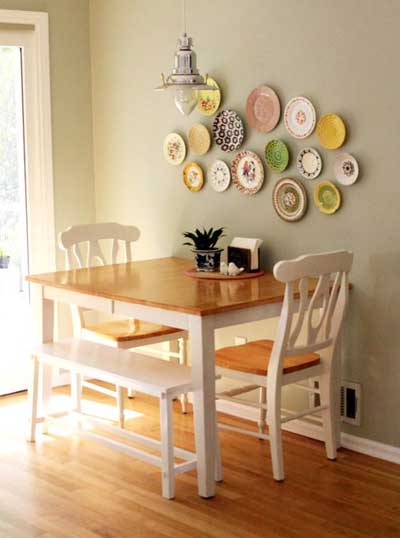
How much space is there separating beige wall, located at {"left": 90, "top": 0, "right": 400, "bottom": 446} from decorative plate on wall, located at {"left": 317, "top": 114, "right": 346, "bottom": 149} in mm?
35

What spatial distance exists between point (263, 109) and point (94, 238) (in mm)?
1073

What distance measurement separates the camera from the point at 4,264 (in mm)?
4852

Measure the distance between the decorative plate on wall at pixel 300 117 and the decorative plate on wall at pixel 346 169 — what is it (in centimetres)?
20

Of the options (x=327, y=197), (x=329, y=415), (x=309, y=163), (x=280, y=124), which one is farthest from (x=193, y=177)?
(x=329, y=415)

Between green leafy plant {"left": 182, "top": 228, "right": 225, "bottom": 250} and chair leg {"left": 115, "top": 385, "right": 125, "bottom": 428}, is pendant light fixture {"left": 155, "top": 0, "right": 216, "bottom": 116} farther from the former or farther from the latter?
chair leg {"left": 115, "top": 385, "right": 125, "bottom": 428}

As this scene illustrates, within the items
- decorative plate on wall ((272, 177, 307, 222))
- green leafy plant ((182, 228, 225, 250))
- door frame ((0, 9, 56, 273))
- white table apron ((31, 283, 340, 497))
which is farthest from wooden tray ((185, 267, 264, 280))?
door frame ((0, 9, 56, 273))

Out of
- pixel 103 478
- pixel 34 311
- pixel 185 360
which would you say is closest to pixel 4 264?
pixel 34 311

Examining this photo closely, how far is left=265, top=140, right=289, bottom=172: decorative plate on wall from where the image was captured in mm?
4004

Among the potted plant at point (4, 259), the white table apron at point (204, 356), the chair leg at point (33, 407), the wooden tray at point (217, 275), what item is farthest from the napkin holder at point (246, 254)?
the potted plant at point (4, 259)

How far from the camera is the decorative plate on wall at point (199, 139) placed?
4.38m

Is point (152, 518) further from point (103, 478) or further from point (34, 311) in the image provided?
point (34, 311)

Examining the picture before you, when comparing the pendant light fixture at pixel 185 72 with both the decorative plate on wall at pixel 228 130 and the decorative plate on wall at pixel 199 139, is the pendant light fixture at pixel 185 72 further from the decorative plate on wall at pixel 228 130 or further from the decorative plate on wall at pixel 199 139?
the decorative plate on wall at pixel 199 139

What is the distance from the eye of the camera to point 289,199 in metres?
4.03

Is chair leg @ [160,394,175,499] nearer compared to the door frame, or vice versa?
chair leg @ [160,394,175,499]
